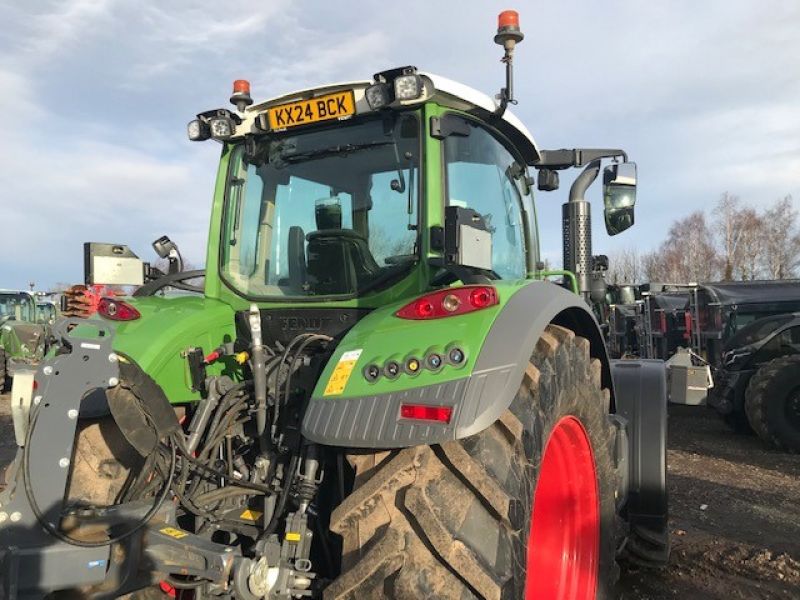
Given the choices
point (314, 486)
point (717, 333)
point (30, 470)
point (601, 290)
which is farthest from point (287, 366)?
point (717, 333)

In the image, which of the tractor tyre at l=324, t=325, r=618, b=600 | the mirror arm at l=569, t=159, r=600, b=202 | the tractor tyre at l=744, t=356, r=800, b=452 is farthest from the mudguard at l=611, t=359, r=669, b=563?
the tractor tyre at l=744, t=356, r=800, b=452

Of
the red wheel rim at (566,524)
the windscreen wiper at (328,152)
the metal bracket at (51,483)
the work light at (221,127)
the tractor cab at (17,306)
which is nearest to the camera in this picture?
the metal bracket at (51,483)

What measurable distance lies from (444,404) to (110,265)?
75.4 inches

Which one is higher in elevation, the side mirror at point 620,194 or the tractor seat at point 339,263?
the side mirror at point 620,194

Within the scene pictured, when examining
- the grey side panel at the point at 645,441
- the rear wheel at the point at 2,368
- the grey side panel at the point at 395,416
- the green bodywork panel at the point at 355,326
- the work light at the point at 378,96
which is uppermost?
the work light at the point at 378,96

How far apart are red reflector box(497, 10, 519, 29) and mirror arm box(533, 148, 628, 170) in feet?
3.39

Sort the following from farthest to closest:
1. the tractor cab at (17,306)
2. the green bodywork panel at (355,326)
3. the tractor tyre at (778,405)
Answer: the tractor cab at (17,306)
the tractor tyre at (778,405)
the green bodywork panel at (355,326)

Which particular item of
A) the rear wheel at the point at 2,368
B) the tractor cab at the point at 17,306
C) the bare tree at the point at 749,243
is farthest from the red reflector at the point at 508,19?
the bare tree at the point at 749,243

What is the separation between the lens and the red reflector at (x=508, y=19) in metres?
3.06

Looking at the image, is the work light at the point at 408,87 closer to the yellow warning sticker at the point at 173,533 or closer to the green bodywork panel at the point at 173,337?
the green bodywork panel at the point at 173,337

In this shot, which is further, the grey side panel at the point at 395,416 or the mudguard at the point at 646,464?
the mudguard at the point at 646,464

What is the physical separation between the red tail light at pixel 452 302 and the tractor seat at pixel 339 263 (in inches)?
25.6

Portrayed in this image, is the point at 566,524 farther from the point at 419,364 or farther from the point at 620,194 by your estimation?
the point at 620,194

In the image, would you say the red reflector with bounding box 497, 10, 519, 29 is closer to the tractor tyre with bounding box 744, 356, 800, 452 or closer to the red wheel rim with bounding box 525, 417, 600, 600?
the red wheel rim with bounding box 525, 417, 600, 600
